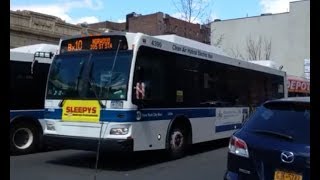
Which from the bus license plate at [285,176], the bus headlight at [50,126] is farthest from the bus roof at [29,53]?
the bus license plate at [285,176]

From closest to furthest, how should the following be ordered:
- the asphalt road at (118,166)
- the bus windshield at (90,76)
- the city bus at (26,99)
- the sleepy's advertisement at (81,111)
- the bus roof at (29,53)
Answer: the asphalt road at (118,166) < the bus windshield at (90,76) < the sleepy's advertisement at (81,111) < the city bus at (26,99) < the bus roof at (29,53)

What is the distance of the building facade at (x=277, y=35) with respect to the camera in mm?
54188

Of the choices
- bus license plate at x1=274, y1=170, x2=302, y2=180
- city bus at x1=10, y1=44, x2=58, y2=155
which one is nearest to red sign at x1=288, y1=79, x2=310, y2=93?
city bus at x1=10, y1=44, x2=58, y2=155

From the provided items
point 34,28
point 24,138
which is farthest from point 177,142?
point 34,28

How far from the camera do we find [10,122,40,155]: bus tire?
13.5 meters

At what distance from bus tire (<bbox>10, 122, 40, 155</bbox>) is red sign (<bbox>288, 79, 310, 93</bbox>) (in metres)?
14.9

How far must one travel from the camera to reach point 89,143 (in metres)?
11.1

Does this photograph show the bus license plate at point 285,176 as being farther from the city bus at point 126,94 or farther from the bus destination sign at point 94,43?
the bus destination sign at point 94,43

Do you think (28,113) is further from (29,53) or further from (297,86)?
(297,86)

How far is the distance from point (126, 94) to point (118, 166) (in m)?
1.81

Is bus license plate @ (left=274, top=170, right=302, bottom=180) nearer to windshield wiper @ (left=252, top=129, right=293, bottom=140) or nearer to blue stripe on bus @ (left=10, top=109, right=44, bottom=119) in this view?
windshield wiper @ (left=252, top=129, right=293, bottom=140)
